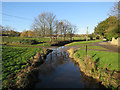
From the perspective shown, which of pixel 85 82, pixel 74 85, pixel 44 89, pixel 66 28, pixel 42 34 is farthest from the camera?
pixel 66 28

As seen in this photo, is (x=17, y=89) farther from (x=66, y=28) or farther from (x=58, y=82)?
(x=66, y=28)

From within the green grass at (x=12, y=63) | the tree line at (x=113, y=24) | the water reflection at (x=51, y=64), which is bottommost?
the water reflection at (x=51, y=64)

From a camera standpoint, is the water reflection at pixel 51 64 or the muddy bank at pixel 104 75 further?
the water reflection at pixel 51 64

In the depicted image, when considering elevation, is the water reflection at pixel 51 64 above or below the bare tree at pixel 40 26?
below

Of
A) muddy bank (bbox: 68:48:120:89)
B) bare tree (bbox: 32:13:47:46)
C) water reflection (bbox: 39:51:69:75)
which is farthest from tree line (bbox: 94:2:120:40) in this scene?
bare tree (bbox: 32:13:47:46)

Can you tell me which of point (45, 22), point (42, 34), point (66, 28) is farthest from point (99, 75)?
point (66, 28)

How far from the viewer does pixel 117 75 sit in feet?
23.0

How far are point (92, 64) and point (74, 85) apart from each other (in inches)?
122

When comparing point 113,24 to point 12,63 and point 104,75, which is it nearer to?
point 104,75

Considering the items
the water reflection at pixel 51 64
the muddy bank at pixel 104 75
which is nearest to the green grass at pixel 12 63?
the water reflection at pixel 51 64

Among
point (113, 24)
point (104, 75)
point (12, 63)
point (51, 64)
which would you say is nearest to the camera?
point (113, 24)

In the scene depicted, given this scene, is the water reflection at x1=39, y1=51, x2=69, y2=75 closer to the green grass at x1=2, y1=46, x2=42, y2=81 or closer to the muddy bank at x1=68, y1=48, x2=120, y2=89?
the green grass at x1=2, y1=46, x2=42, y2=81

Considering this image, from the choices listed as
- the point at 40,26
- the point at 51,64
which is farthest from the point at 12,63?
the point at 40,26

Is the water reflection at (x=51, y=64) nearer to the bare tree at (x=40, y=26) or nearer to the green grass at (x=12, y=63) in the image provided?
the green grass at (x=12, y=63)
